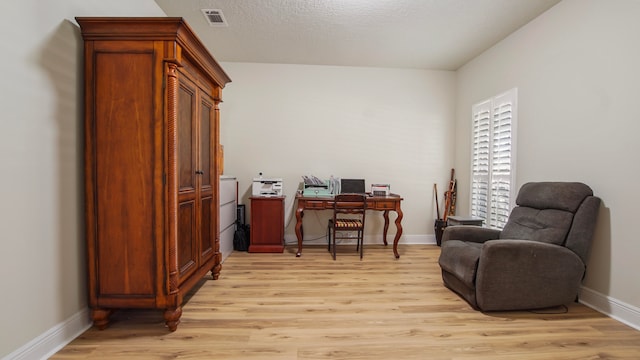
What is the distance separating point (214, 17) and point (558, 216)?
12.2 feet

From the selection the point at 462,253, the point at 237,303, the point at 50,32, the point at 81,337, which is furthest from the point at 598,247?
the point at 50,32

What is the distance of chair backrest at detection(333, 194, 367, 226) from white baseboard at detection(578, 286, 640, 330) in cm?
213

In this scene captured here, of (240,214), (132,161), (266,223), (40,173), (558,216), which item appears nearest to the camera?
(40,173)

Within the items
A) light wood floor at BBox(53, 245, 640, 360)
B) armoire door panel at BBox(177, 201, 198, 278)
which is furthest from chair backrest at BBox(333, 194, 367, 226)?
armoire door panel at BBox(177, 201, 198, 278)

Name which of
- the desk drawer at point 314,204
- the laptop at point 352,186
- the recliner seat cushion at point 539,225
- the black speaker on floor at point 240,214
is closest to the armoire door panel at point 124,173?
the desk drawer at point 314,204

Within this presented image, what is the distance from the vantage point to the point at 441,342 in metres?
1.82

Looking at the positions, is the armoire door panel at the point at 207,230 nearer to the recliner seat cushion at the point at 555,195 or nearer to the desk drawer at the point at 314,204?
the desk drawer at the point at 314,204

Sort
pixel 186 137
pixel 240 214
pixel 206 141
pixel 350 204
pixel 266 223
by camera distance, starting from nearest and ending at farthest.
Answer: pixel 186 137
pixel 206 141
pixel 350 204
pixel 266 223
pixel 240 214

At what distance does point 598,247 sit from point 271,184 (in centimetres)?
341

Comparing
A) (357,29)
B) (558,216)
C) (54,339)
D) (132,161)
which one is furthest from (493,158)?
(54,339)

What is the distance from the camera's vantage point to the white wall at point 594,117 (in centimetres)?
206

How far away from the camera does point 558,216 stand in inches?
90.7

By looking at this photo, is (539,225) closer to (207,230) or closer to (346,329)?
(346,329)

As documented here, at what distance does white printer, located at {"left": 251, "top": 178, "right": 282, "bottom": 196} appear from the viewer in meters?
3.91
